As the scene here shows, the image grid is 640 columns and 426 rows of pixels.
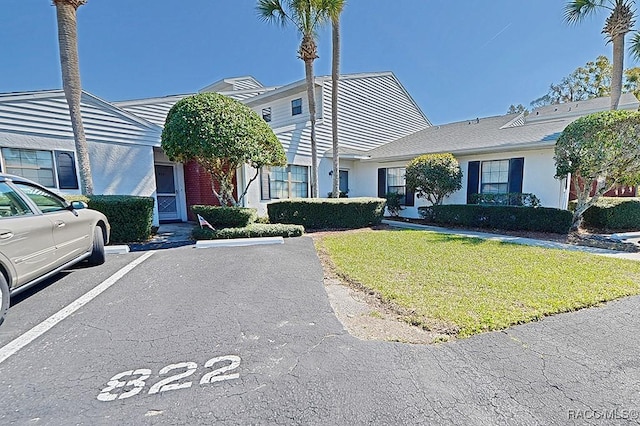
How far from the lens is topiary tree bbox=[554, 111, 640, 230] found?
7.93m

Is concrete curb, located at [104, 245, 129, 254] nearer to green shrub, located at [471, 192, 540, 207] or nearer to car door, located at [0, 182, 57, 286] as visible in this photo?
car door, located at [0, 182, 57, 286]

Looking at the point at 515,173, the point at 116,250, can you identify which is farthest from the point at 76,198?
the point at 515,173

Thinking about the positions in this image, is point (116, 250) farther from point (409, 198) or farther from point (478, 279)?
point (409, 198)

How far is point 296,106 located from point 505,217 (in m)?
11.0

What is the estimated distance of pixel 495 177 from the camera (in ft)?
38.4

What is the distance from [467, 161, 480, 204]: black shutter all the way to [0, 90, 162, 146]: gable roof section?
1243 cm

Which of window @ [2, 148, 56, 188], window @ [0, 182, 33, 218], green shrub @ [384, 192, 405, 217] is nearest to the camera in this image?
window @ [0, 182, 33, 218]

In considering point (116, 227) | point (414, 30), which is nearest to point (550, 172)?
point (414, 30)

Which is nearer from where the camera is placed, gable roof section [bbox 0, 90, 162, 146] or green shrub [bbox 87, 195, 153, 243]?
green shrub [bbox 87, 195, 153, 243]

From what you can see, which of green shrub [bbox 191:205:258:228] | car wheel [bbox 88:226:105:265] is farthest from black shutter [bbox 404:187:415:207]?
car wheel [bbox 88:226:105:265]

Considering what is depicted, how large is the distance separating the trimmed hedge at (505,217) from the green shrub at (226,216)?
7745mm

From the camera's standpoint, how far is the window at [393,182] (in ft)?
46.2

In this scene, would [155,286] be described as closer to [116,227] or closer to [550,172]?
[116,227]

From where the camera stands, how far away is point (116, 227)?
7.88 metres
